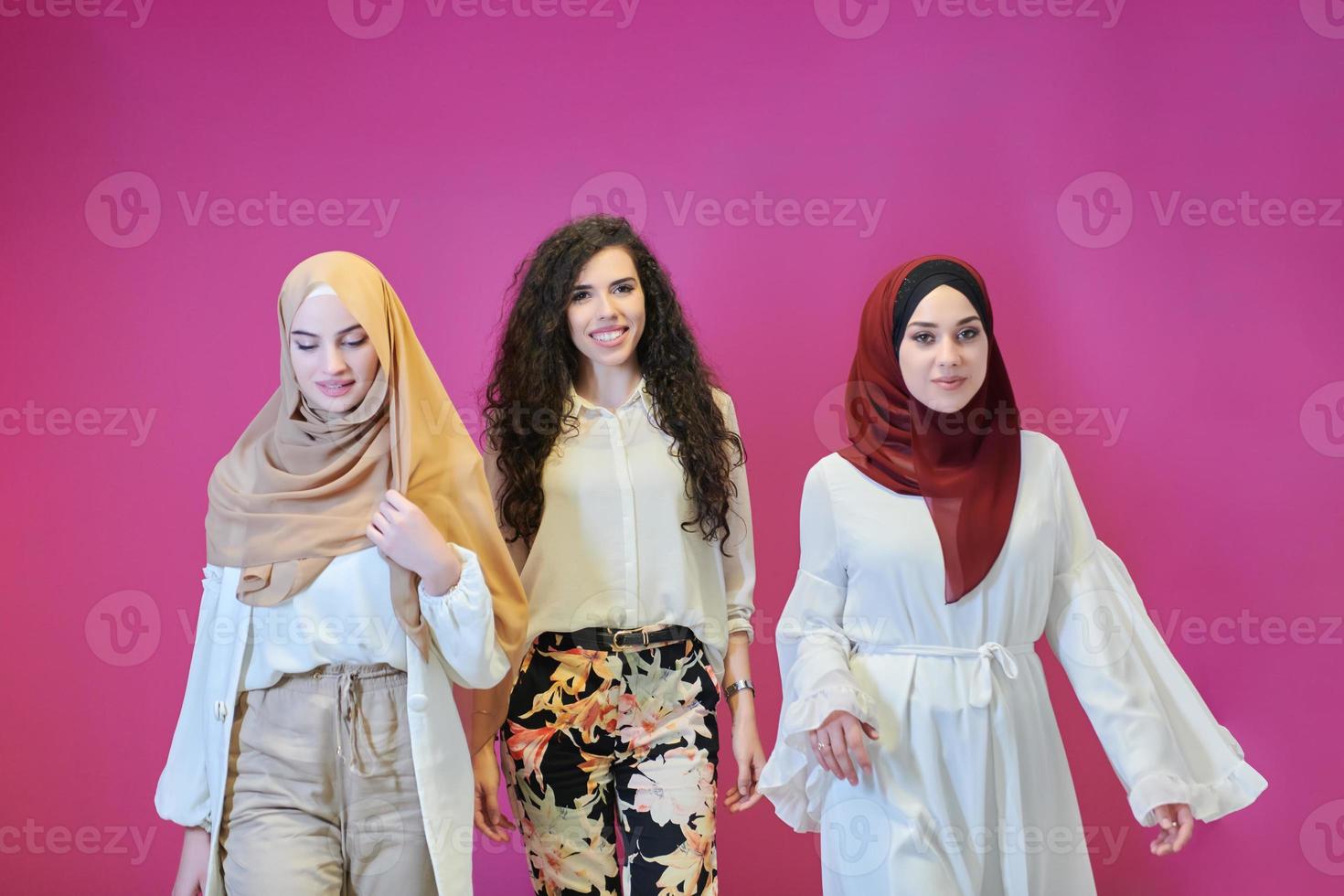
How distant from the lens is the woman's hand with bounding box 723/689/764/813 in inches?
107

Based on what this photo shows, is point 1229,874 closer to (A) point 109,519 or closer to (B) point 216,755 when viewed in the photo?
(B) point 216,755

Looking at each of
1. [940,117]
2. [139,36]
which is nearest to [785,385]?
[940,117]

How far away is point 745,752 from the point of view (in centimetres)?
273

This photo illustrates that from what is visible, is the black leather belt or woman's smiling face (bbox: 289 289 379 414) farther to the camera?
the black leather belt

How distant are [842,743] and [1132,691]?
54cm

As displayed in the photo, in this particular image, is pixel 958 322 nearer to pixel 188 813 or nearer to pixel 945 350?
pixel 945 350
